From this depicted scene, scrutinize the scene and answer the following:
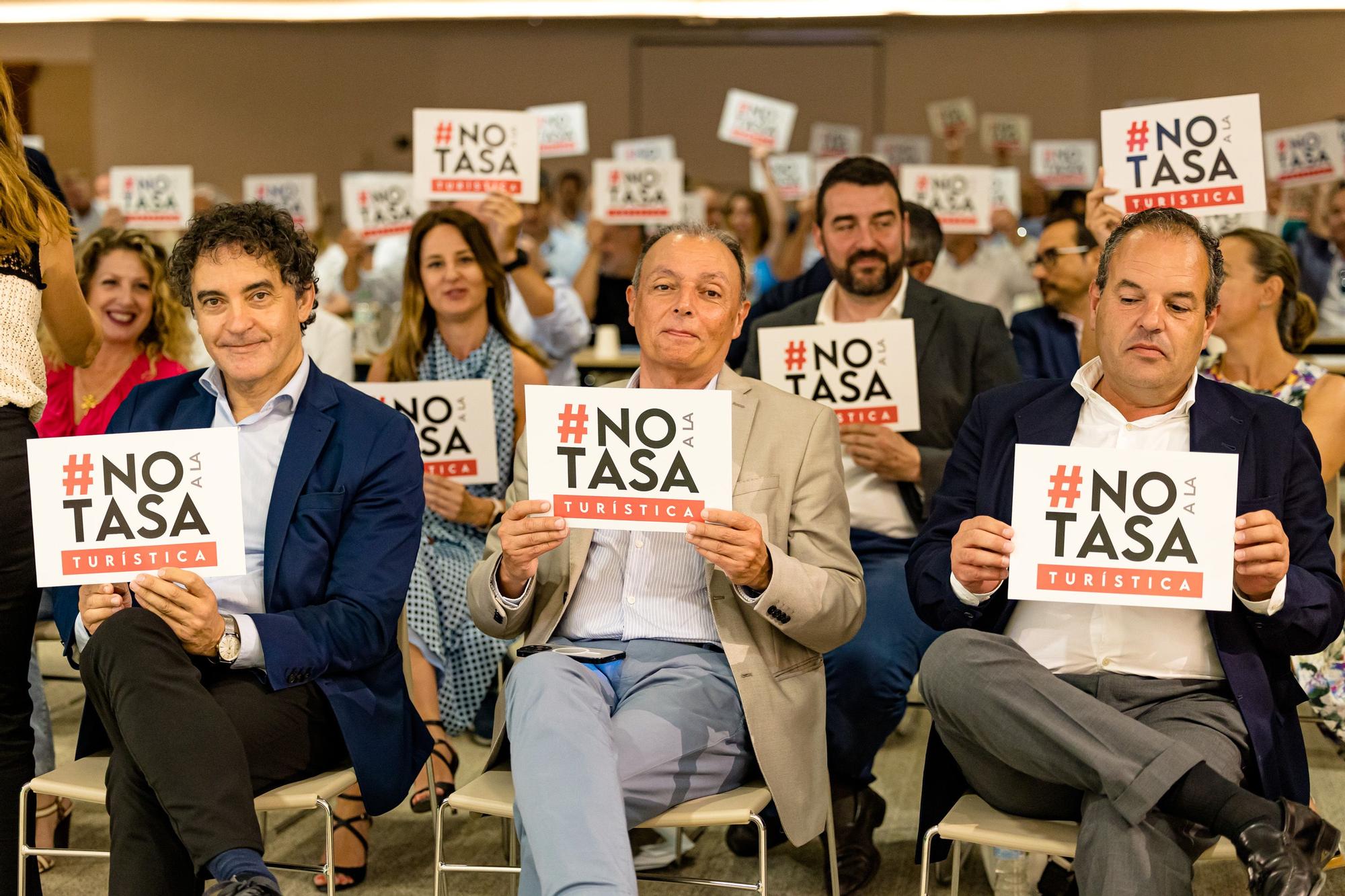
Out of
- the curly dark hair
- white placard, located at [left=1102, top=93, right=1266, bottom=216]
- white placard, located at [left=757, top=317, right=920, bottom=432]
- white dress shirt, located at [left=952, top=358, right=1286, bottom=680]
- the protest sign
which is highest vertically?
the protest sign

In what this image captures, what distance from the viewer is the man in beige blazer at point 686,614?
2.16 m

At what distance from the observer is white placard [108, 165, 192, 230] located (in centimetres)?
643

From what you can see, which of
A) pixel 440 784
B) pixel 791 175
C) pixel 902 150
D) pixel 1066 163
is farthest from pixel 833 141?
pixel 440 784

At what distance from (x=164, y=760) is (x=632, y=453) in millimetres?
880

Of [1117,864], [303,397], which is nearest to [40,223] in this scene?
[303,397]

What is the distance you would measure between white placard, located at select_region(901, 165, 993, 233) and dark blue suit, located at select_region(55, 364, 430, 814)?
4.10 meters

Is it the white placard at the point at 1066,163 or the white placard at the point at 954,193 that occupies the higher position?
the white placard at the point at 1066,163

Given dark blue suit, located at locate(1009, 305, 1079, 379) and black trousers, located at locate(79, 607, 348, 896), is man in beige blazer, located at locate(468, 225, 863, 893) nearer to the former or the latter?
black trousers, located at locate(79, 607, 348, 896)

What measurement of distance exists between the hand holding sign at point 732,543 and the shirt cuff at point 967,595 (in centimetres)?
32

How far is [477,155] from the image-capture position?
4.57 meters

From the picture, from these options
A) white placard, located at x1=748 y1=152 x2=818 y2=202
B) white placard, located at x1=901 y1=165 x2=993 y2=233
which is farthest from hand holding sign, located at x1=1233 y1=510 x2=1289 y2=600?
white placard, located at x1=748 y1=152 x2=818 y2=202

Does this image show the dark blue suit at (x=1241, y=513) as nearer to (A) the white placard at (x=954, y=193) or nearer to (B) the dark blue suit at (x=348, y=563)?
(B) the dark blue suit at (x=348, y=563)

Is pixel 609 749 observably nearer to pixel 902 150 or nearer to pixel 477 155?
pixel 477 155

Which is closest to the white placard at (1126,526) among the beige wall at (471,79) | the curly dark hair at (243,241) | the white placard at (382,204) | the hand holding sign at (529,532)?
the hand holding sign at (529,532)
